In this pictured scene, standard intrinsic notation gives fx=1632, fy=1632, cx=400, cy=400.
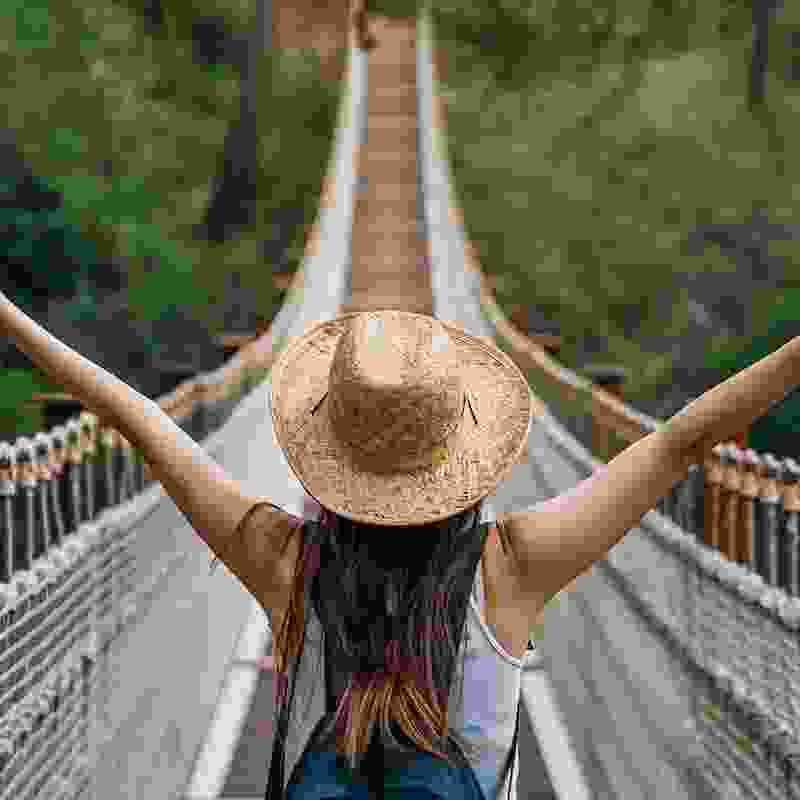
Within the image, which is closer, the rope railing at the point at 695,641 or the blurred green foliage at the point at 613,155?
the rope railing at the point at 695,641

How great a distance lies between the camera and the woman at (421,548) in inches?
63.2

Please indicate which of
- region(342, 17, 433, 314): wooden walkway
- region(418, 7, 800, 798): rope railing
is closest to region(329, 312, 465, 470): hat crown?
region(418, 7, 800, 798): rope railing

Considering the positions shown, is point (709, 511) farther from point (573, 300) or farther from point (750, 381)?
point (573, 300)

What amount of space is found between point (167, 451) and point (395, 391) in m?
0.28

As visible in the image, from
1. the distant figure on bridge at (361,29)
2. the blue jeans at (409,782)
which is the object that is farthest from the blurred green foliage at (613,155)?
the blue jeans at (409,782)

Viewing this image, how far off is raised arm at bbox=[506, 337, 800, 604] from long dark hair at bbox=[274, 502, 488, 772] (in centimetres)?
6

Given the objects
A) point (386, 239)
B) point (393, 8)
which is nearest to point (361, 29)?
point (393, 8)

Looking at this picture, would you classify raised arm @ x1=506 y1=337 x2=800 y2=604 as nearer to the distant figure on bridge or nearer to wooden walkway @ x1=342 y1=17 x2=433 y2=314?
wooden walkway @ x1=342 y1=17 x2=433 y2=314

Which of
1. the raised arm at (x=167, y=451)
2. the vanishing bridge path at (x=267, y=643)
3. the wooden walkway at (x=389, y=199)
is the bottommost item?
the wooden walkway at (x=389, y=199)

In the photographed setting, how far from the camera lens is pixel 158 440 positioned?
1.73 m

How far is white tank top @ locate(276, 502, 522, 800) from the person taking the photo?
1.62 m

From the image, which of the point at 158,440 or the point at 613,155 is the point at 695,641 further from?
the point at 613,155

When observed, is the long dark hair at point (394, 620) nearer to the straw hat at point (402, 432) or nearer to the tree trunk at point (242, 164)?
the straw hat at point (402, 432)

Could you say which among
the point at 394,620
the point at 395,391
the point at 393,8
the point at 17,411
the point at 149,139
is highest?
the point at 395,391
